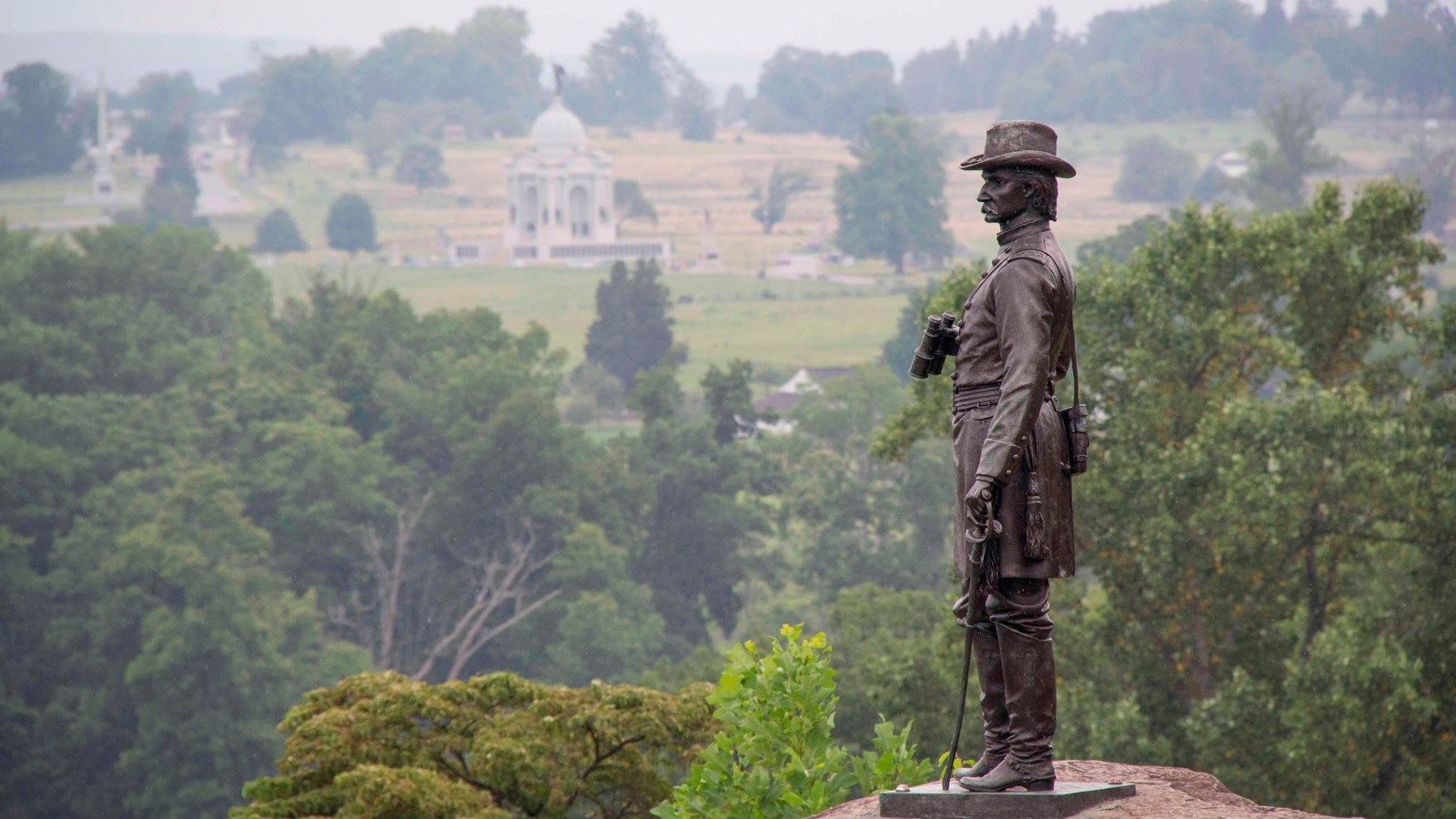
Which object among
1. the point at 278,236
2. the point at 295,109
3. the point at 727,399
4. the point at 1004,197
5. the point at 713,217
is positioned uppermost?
the point at 295,109

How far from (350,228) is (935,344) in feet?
462

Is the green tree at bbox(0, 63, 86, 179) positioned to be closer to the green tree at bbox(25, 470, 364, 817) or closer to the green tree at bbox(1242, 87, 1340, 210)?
the green tree at bbox(1242, 87, 1340, 210)

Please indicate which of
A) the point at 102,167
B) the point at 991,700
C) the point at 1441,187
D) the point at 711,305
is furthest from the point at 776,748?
the point at 102,167

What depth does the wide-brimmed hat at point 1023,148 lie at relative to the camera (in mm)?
10742

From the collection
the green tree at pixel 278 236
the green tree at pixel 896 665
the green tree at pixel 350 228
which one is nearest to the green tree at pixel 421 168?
the green tree at pixel 350 228

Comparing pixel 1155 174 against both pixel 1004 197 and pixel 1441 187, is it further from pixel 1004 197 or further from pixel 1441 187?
pixel 1004 197

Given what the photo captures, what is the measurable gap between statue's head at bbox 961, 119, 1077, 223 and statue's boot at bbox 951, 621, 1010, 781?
2.27 m

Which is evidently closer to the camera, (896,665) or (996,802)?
(996,802)

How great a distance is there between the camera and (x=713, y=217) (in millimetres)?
164125

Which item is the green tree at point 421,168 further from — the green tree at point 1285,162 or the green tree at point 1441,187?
the green tree at point 1441,187

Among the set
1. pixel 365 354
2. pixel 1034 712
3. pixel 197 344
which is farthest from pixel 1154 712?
pixel 197 344

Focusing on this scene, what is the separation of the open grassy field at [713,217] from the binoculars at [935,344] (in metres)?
84.9

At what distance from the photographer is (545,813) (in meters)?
18.4

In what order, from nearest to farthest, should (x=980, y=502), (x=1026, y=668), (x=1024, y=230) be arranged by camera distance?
(x=980, y=502) < (x=1026, y=668) < (x=1024, y=230)
